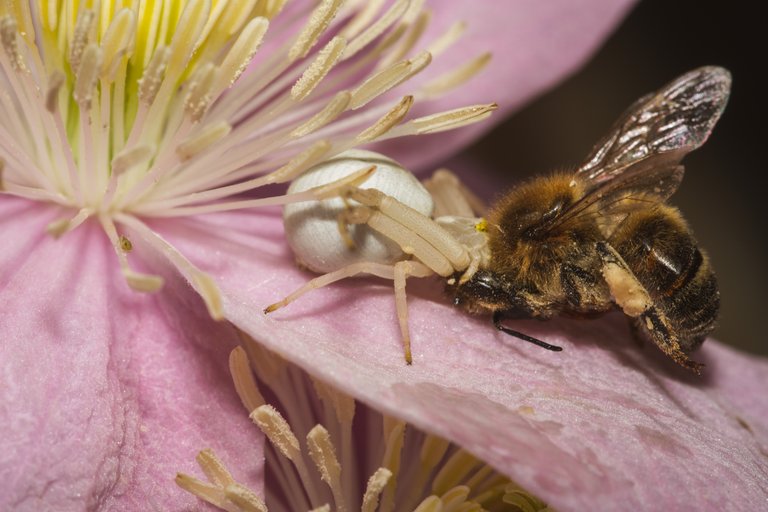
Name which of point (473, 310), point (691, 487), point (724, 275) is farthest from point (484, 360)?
point (724, 275)

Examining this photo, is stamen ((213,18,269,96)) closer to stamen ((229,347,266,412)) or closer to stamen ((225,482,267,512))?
stamen ((229,347,266,412))

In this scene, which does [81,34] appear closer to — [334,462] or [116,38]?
[116,38]

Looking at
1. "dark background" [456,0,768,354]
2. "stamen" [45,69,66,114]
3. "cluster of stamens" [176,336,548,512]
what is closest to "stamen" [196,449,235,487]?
"cluster of stamens" [176,336,548,512]

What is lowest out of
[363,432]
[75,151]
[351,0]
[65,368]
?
[363,432]

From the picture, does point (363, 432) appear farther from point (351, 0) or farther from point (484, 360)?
point (351, 0)

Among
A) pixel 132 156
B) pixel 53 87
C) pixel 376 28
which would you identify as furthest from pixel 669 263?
pixel 53 87
